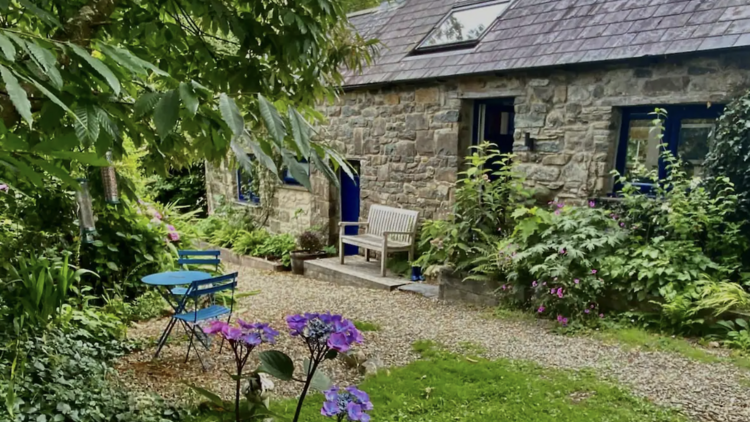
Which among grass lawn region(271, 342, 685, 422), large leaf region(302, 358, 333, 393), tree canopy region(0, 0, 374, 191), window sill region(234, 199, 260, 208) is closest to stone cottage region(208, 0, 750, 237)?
tree canopy region(0, 0, 374, 191)

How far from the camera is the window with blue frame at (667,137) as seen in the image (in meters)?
5.55

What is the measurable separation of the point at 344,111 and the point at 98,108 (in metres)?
7.67

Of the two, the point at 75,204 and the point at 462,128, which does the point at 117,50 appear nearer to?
the point at 75,204

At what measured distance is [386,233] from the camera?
7.25 metres

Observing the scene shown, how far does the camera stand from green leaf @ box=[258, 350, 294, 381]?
5.85 feet

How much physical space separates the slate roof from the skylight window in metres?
0.15

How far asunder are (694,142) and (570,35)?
1936 mm

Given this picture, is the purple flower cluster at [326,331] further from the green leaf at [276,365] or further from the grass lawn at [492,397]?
the grass lawn at [492,397]

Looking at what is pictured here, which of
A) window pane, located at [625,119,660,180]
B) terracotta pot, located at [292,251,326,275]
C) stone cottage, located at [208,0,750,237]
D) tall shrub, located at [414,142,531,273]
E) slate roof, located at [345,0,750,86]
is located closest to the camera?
slate roof, located at [345,0,750,86]

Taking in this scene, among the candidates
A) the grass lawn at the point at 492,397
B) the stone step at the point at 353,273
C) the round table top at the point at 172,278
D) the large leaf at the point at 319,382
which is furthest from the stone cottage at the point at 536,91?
the large leaf at the point at 319,382

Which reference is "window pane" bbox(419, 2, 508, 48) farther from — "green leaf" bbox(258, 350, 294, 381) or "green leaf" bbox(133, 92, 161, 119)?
"green leaf" bbox(133, 92, 161, 119)

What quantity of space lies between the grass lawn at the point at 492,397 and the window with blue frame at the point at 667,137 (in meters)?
3.00

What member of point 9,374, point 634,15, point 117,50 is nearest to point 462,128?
point 634,15

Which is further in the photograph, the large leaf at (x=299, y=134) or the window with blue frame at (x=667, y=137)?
the window with blue frame at (x=667, y=137)
